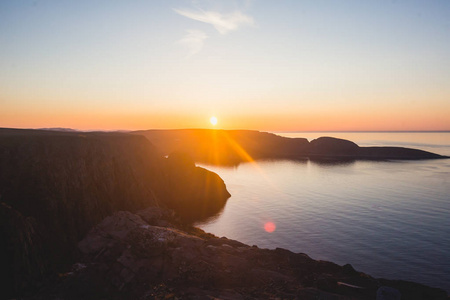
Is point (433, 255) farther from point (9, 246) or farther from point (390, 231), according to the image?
point (9, 246)

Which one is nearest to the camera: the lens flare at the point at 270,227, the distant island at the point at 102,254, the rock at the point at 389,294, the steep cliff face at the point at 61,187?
the rock at the point at 389,294

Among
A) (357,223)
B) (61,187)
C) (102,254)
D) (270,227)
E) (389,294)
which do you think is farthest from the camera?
(357,223)

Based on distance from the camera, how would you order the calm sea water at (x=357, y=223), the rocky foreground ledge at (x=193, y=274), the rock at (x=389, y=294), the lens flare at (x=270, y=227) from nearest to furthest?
the rock at (x=389, y=294) < the rocky foreground ledge at (x=193, y=274) < the calm sea water at (x=357, y=223) < the lens flare at (x=270, y=227)

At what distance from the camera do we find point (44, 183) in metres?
33.7

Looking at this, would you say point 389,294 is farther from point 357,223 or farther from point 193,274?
point 357,223

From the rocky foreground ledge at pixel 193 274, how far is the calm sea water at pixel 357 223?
8.99 m

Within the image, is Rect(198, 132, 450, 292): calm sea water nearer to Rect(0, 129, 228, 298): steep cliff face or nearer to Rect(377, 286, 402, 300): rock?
Rect(377, 286, 402, 300): rock

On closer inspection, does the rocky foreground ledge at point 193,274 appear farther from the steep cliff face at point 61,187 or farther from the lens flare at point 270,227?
the lens flare at point 270,227

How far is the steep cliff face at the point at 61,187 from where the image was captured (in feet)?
102

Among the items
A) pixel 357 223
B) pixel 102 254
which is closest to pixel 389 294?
pixel 102 254

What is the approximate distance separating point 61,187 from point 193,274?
20.0 metres

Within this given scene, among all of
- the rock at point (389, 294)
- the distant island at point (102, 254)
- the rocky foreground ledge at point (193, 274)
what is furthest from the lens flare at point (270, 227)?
the rock at point (389, 294)

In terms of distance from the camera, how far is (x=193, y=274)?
98.7 feet

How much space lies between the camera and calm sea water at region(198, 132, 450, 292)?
41750 mm
